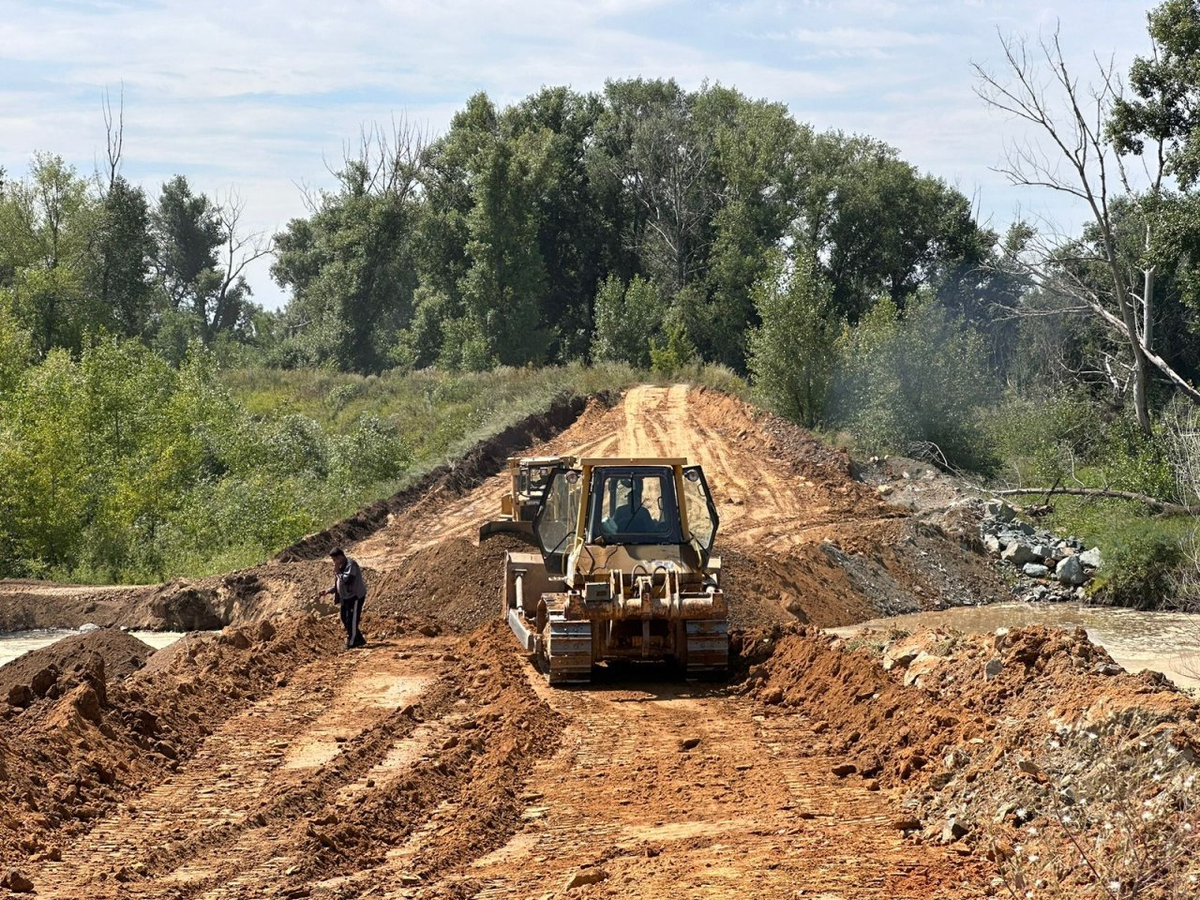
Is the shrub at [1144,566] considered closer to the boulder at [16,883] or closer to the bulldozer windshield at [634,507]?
the bulldozer windshield at [634,507]

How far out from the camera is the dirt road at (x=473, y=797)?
7.75 meters

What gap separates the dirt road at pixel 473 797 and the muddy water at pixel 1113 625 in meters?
9.21

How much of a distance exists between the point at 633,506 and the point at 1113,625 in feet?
44.3

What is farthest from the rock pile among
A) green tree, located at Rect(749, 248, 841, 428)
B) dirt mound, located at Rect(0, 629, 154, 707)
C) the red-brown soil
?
dirt mound, located at Rect(0, 629, 154, 707)

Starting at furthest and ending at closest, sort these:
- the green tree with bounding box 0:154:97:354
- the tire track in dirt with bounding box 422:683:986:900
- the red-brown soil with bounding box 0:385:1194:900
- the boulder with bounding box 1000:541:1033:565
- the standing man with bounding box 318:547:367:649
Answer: the green tree with bounding box 0:154:97:354, the boulder with bounding box 1000:541:1033:565, the standing man with bounding box 318:547:367:649, the red-brown soil with bounding box 0:385:1194:900, the tire track in dirt with bounding box 422:683:986:900

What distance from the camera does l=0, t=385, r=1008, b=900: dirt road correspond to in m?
7.75

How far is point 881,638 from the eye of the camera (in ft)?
52.0

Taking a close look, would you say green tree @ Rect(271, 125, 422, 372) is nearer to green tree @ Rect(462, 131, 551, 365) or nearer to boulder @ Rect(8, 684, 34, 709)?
green tree @ Rect(462, 131, 551, 365)

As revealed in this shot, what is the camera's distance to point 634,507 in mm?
15273

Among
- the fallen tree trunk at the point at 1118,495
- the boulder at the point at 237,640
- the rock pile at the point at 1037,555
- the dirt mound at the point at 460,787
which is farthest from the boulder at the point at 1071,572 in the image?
the boulder at the point at 237,640

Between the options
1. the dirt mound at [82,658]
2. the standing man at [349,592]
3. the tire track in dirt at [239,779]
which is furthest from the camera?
the standing man at [349,592]

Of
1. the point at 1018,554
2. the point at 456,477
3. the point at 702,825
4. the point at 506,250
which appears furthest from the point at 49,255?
the point at 702,825

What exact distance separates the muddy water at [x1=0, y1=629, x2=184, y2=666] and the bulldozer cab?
10.7 m

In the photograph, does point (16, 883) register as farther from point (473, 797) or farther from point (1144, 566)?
point (1144, 566)
